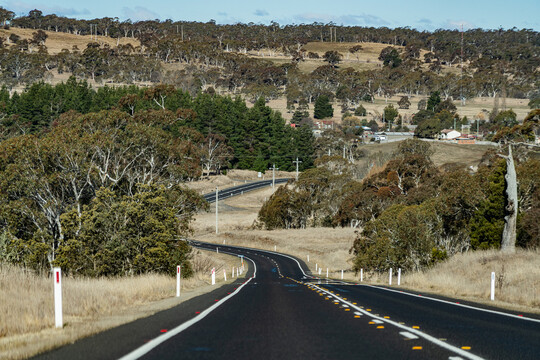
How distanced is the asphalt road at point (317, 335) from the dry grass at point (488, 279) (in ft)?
13.1

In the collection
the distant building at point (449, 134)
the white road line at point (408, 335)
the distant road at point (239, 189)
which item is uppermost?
the distant building at point (449, 134)

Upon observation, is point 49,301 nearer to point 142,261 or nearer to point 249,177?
point 142,261

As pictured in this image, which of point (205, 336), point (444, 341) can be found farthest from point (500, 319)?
point (205, 336)

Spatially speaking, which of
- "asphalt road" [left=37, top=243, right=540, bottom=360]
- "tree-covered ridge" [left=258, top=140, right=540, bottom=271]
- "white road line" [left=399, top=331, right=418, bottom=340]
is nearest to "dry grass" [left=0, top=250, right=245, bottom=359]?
"asphalt road" [left=37, top=243, right=540, bottom=360]

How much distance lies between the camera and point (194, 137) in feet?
352

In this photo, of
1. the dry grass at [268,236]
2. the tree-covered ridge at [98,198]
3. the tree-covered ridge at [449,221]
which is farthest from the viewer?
the dry grass at [268,236]

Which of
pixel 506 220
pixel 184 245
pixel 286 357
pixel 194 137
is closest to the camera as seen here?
pixel 286 357

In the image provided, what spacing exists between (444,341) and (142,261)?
2452cm

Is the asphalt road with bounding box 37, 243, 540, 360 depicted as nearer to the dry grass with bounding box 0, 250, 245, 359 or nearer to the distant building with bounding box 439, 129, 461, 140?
the dry grass with bounding box 0, 250, 245, 359

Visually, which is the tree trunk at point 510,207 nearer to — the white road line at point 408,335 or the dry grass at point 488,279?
the dry grass at point 488,279

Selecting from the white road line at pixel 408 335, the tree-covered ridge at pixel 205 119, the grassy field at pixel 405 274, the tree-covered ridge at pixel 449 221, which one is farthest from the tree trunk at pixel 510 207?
the tree-covered ridge at pixel 205 119

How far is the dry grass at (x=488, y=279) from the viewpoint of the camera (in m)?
17.3

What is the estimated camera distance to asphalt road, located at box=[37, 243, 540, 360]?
7434mm

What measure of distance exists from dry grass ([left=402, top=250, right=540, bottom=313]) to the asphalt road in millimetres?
3993
